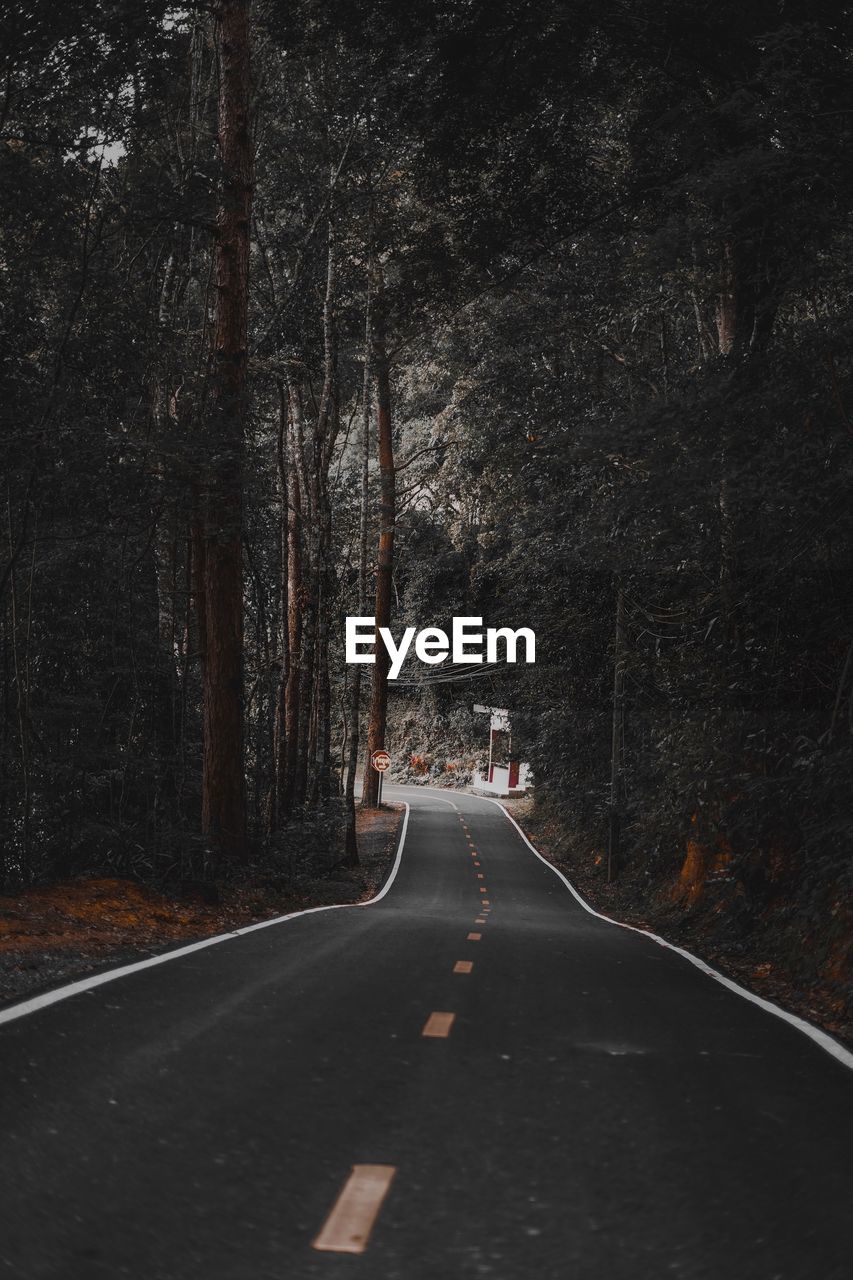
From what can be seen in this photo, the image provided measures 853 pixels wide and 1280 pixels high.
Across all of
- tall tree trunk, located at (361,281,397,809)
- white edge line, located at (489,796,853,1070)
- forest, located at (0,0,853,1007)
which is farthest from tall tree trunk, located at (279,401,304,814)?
white edge line, located at (489,796,853,1070)

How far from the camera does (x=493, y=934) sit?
13711 mm

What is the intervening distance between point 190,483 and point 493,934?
6.67 meters

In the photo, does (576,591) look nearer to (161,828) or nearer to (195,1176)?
(161,828)

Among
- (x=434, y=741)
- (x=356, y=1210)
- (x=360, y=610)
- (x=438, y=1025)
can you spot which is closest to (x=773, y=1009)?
(x=438, y=1025)

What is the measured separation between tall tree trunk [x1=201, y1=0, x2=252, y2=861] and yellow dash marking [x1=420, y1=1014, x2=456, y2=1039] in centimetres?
991

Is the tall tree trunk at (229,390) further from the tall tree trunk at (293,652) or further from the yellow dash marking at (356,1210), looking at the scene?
the yellow dash marking at (356,1210)

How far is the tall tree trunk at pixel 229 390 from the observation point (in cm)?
1664

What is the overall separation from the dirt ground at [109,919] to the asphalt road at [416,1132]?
0.92 m

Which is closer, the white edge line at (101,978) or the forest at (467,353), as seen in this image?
the white edge line at (101,978)

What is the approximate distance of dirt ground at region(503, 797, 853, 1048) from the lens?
35.9ft

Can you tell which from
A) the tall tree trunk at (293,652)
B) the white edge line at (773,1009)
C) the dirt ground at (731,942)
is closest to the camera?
the white edge line at (773,1009)

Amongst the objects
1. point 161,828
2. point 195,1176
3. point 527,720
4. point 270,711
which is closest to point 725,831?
point 161,828

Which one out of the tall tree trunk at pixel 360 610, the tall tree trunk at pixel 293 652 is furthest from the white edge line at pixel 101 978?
the tall tree trunk at pixel 360 610

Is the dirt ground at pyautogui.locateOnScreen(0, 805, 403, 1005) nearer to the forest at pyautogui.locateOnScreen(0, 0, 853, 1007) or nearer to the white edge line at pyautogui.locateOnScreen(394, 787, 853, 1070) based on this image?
the forest at pyautogui.locateOnScreen(0, 0, 853, 1007)
